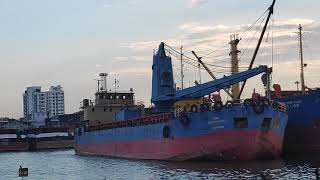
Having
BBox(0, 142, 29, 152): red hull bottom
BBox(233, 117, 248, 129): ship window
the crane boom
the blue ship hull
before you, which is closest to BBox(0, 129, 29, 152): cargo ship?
BBox(0, 142, 29, 152): red hull bottom

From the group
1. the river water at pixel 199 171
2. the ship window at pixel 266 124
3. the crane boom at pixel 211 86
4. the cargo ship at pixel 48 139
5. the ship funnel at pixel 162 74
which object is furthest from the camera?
the cargo ship at pixel 48 139

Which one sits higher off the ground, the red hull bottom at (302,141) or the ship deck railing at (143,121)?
the ship deck railing at (143,121)

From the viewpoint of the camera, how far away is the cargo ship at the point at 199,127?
37531 millimetres

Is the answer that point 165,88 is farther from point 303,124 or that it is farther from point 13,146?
point 13,146

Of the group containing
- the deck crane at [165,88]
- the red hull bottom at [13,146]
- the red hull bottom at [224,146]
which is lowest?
the red hull bottom at [13,146]

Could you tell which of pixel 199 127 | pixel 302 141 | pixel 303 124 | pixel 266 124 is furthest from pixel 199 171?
pixel 303 124

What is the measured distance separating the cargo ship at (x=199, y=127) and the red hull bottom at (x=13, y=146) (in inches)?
1886

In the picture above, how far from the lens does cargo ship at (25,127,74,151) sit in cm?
10125

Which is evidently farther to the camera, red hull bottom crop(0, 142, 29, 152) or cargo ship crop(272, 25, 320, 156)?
red hull bottom crop(0, 142, 29, 152)

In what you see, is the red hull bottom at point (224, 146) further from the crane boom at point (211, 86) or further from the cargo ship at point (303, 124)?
the crane boom at point (211, 86)

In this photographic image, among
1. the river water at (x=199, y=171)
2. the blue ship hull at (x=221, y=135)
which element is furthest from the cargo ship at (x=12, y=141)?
the blue ship hull at (x=221, y=135)

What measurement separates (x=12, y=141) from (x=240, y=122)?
231 ft

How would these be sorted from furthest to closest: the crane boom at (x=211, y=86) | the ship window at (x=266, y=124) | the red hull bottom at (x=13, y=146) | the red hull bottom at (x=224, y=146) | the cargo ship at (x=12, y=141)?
the cargo ship at (x=12, y=141)
the red hull bottom at (x=13, y=146)
the crane boom at (x=211, y=86)
the ship window at (x=266, y=124)
the red hull bottom at (x=224, y=146)

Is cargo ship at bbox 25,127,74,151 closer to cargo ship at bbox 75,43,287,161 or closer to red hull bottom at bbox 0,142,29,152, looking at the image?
red hull bottom at bbox 0,142,29,152
